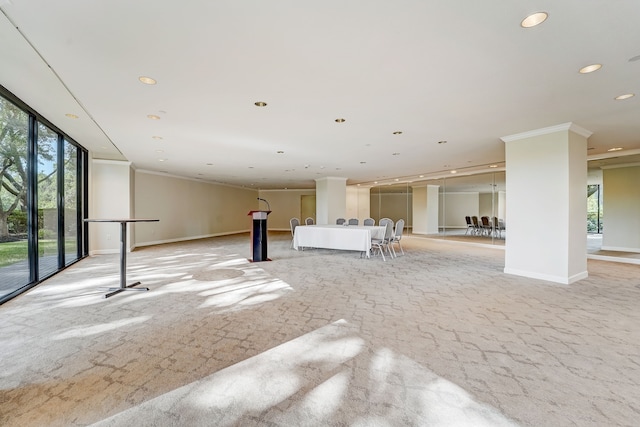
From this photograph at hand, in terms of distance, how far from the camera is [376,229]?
8.48m

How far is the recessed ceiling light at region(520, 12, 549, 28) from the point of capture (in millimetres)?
2230

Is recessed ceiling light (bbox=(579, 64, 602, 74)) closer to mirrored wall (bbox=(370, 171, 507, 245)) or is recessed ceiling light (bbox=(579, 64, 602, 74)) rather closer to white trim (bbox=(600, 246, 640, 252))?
mirrored wall (bbox=(370, 171, 507, 245))

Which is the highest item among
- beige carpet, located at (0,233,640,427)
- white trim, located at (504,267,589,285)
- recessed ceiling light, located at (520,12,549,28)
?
recessed ceiling light, located at (520,12,549,28)

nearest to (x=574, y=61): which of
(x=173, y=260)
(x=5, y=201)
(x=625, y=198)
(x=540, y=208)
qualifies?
(x=540, y=208)

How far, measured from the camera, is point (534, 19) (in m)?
2.29

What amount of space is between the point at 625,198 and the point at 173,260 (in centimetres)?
1389

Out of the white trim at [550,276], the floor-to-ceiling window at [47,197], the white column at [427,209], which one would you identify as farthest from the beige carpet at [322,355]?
the white column at [427,209]

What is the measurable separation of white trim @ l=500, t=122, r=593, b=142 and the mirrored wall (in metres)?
5.53

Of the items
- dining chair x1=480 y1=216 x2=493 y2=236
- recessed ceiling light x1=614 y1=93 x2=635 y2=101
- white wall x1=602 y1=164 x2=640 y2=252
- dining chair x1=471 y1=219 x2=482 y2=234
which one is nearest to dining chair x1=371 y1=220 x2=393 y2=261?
recessed ceiling light x1=614 y1=93 x2=635 y2=101

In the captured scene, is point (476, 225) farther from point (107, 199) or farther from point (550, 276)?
point (107, 199)

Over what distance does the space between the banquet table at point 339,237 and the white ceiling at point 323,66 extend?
3098mm

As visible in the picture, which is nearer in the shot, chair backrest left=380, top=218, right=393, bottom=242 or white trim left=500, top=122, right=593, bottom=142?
white trim left=500, top=122, right=593, bottom=142

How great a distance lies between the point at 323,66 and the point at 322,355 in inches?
115

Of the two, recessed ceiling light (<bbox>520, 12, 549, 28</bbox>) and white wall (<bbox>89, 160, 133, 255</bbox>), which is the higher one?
recessed ceiling light (<bbox>520, 12, 549, 28</bbox>)
